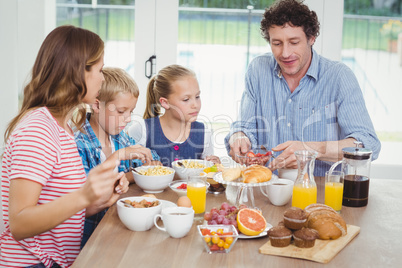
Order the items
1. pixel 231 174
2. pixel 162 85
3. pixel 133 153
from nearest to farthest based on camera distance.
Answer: pixel 231 174 < pixel 133 153 < pixel 162 85

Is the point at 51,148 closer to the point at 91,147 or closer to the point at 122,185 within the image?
the point at 122,185

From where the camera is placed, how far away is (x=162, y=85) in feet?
8.63

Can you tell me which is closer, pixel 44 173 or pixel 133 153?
pixel 44 173

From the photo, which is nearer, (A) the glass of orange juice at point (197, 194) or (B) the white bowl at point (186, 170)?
(A) the glass of orange juice at point (197, 194)

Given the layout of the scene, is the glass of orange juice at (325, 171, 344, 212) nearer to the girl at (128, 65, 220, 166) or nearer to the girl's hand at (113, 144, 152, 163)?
the girl's hand at (113, 144, 152, 163)

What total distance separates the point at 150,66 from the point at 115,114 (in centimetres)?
134

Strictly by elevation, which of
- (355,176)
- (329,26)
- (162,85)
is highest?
(329,26)

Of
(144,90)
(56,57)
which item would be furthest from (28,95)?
(144,90)

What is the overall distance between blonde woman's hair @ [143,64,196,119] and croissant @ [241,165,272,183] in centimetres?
109

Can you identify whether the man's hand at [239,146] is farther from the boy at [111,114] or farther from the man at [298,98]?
the boy at [111,114]

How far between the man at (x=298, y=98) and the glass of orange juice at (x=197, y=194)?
23.4 inches

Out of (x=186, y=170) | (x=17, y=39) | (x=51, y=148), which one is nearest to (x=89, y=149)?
(x=186, y=170)

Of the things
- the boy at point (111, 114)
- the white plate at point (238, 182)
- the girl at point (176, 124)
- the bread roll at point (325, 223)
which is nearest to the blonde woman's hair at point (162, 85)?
the girl at point (176, 124)

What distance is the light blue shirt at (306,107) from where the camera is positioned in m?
2.32
